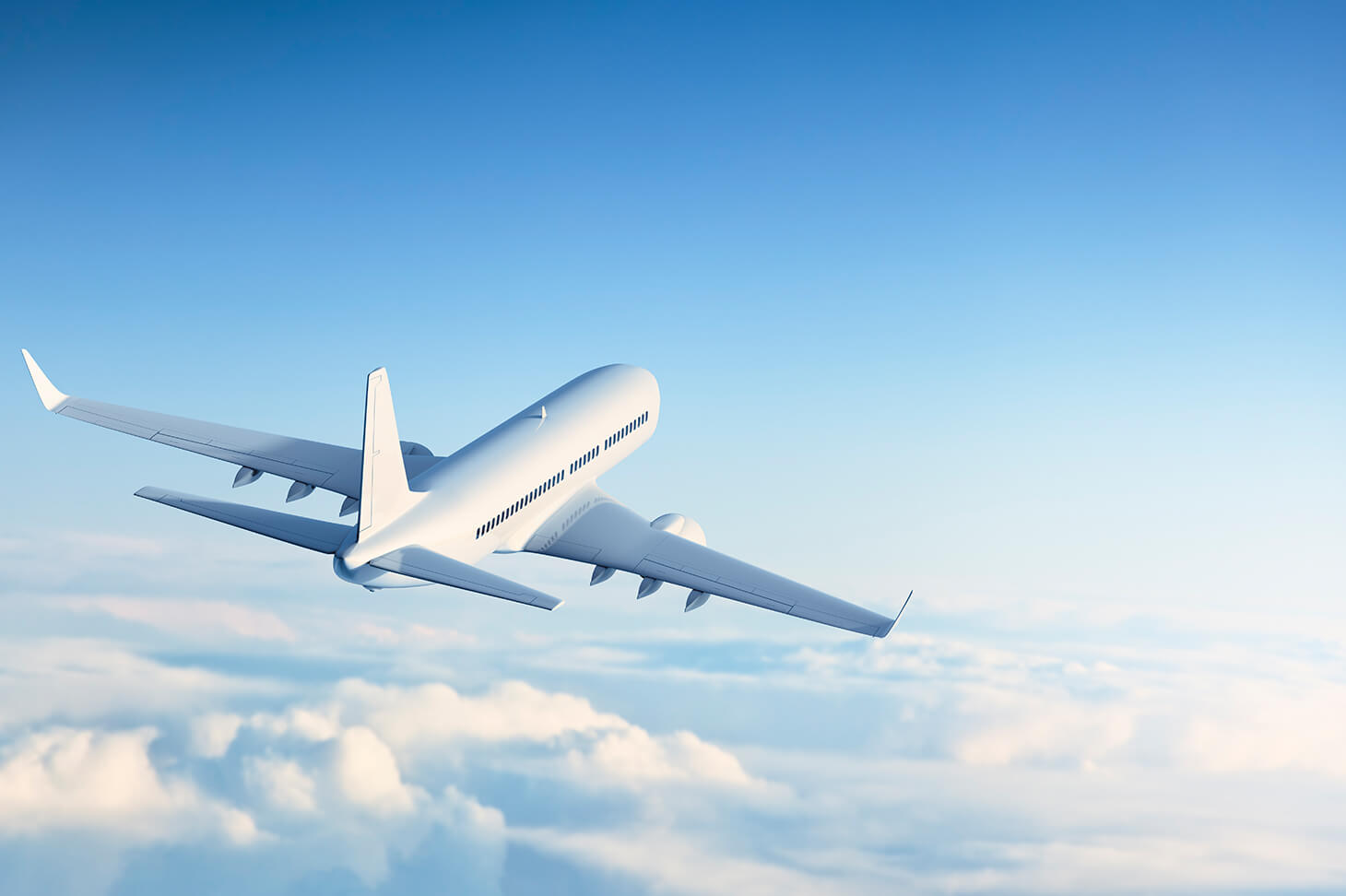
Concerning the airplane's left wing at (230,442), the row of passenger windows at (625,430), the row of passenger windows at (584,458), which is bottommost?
the airplane's left wing at (230,442)

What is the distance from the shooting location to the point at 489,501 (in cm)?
3834

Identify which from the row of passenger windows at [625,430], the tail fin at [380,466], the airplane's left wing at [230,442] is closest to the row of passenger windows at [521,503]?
the tail fin at [380,466]

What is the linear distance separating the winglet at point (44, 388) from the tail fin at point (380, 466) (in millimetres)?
17577

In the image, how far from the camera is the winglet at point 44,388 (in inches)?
1721

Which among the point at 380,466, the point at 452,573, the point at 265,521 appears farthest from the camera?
the point at 265,521

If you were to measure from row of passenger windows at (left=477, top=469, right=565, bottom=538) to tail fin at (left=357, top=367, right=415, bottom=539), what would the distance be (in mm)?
3671

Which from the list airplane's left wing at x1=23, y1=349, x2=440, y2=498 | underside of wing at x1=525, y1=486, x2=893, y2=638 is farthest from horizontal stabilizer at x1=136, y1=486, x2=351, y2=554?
underside of wing at x1=525, y1=486, x2=893, y2=638

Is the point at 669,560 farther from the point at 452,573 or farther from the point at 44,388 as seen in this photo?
the point at 44,388

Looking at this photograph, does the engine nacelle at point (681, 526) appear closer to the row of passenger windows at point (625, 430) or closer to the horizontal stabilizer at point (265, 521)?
the row of passenger windows at point (625, 430)

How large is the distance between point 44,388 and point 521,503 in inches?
731

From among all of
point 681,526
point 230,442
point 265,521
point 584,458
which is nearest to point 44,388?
point 230,442

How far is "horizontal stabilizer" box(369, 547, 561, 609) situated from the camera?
30875 mm

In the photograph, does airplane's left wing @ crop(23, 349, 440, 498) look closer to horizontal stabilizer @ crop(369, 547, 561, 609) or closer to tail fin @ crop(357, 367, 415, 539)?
tail fin @ crop(357, 367, 415, 539)

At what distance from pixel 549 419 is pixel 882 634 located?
1689cm
